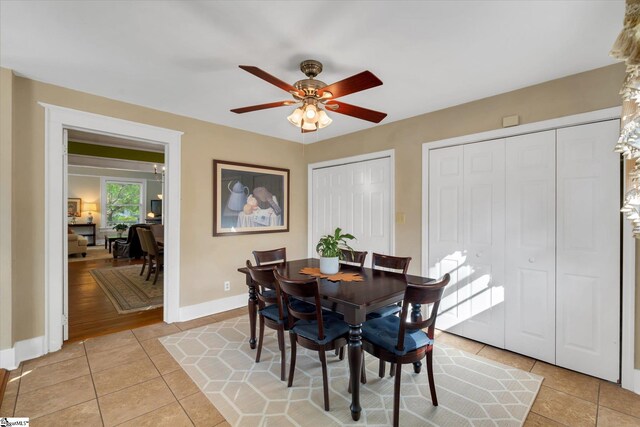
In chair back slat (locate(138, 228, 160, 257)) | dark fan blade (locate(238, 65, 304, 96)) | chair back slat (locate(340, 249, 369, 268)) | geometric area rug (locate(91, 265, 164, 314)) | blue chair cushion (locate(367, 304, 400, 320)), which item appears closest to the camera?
dark fan blade (locate(238, 65, 304, 96))

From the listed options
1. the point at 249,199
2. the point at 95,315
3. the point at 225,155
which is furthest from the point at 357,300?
the point at 95,315

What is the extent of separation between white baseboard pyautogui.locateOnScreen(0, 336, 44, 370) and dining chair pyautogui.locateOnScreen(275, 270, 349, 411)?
231cm

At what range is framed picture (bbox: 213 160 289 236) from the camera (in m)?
3.83

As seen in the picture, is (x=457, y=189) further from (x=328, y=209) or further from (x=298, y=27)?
(x=298, y=27)

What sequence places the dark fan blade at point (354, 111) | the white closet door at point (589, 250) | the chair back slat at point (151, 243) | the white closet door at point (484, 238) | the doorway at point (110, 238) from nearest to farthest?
1. the dark fan blade at point (354, 111)
2. the white closet door at point (589, 250)
3. the white closet door at point (484, 238)
4. the doorway at point (110, 238)
5. the chair back slat at point (151, 243)

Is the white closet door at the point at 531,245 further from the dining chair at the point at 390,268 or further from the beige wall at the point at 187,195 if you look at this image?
the beige wall at the point at 187,195

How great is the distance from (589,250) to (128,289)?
596 centimetres

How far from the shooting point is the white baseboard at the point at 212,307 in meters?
3.53

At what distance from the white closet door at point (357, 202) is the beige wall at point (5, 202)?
341 centimetres

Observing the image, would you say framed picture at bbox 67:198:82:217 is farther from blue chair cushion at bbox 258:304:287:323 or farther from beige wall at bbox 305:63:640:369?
blue chair cushion at bbox 258:304:287:323

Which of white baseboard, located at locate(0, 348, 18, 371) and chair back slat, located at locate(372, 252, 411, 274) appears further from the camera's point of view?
chair back slat, located at locate(372, 252, 411, 274)

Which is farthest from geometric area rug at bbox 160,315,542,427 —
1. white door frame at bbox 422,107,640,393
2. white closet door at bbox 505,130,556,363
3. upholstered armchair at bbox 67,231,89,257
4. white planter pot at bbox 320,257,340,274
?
upholstered armchair at bbox 67,231,89,257

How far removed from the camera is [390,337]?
192 cm

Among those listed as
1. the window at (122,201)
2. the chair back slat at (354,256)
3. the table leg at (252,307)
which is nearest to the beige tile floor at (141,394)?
the table leg at (252,307)
